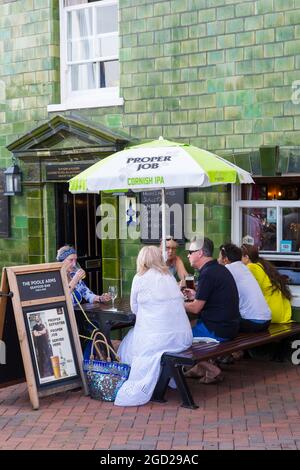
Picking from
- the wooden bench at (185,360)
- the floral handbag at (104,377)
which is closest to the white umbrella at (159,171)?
the wooden bench at (185,360)

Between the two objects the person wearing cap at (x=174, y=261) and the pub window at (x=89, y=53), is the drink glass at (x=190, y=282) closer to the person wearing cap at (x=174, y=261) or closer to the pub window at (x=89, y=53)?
the person wearing cap at (x=174, y=261)

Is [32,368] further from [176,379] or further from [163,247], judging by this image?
[163,247]

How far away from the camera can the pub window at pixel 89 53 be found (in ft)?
34.7

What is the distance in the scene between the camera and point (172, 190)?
32.4ft

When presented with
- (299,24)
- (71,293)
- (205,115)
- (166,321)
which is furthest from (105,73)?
(166,321)

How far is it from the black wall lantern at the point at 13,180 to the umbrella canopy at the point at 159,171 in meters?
3.12

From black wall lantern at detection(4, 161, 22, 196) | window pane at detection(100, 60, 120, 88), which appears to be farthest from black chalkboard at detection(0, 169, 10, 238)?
window pane at detection(100, 60, 120, 88)

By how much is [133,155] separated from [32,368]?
2487 mm

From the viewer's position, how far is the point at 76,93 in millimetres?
10969

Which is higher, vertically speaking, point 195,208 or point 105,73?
point 105,73

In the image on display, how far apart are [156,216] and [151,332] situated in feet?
10.2

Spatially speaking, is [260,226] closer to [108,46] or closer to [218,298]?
[218,298]

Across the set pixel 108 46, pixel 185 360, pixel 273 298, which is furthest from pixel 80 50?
pixel 185 360

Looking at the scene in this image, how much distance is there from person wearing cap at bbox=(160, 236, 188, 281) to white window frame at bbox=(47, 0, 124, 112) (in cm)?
214
